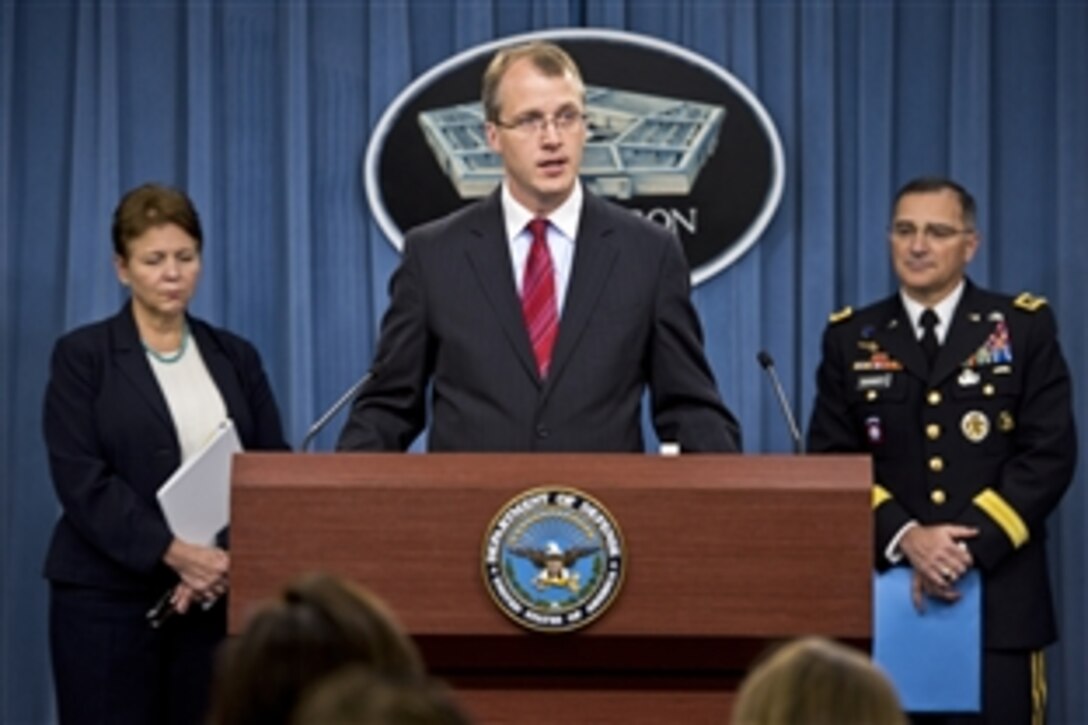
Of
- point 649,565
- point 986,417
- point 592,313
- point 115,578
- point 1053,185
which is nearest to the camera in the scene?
point 649,565

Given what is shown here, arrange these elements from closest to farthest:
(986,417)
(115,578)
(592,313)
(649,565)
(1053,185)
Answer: (649,565)
(592,313)
(115,578)
(986,417)
(1053,185)

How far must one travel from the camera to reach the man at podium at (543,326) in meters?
3.83

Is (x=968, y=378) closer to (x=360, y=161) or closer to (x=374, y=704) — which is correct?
(x=360, y=161)

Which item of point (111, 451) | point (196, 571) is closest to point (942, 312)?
point (196, 571)

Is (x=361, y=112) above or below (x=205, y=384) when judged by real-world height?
above

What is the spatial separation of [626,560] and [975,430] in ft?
7.45

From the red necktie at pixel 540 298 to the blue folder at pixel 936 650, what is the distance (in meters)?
1.64

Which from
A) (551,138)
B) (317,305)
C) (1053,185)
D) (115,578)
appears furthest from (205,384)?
(1053,185)

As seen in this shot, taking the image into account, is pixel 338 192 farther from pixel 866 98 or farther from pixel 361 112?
pixel 866 98

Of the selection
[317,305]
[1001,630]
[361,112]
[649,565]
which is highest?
[361,112]

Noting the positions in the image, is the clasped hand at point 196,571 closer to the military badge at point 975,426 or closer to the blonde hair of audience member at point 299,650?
the military badge at point 975,426

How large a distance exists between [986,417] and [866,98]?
1.22m

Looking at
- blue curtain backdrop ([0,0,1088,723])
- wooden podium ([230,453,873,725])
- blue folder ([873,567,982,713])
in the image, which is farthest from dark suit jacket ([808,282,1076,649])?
wooden podium ([230,453,873,725])

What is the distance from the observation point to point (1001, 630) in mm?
5305
